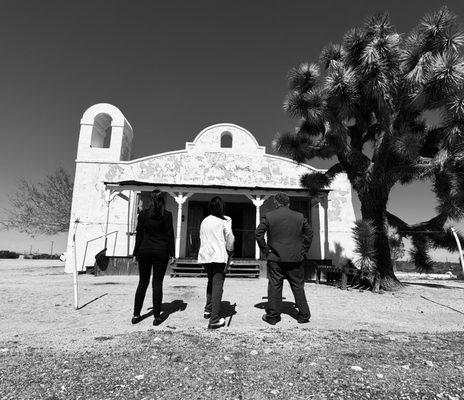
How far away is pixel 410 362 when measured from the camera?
9.44 ft

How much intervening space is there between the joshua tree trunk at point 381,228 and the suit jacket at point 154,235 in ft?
21.3

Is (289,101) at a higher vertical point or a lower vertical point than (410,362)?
higher

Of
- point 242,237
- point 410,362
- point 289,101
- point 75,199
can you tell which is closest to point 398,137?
point 289,101

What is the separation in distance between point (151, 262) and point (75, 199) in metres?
11.1

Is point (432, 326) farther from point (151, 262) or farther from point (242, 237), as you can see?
point (242, 237)

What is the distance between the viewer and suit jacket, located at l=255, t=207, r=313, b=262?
14.3ft

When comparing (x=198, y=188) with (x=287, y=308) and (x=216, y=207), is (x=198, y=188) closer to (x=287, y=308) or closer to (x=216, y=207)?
(x=287, y=308)

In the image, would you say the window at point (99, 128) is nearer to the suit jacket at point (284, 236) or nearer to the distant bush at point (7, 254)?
the suit jacket at point (284, 236)

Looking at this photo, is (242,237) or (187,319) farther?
(242,237)

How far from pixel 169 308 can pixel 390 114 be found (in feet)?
23.8

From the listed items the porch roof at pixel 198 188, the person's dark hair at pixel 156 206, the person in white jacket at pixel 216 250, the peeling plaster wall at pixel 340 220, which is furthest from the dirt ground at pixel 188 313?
the peeling plaster wall at pixel 340 220

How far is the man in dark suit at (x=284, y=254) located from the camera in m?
4.36

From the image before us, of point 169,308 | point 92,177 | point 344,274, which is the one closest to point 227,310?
point 169,308

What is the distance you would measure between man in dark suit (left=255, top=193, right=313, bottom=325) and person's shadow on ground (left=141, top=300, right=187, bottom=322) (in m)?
1.46
